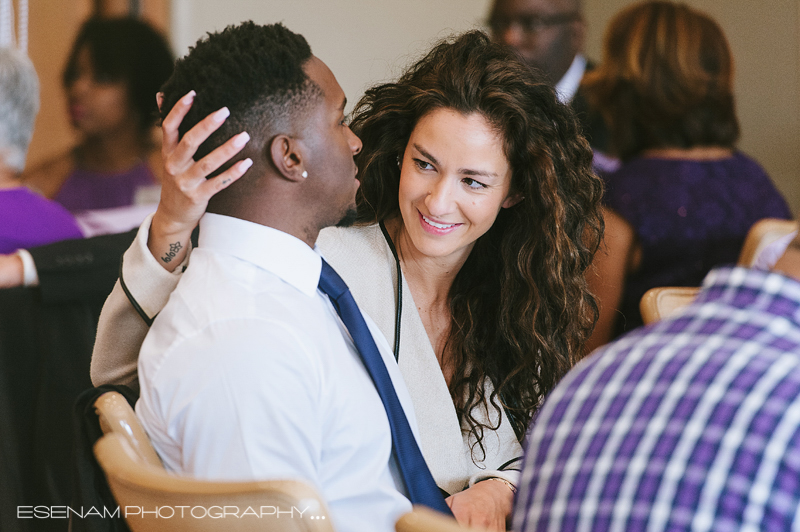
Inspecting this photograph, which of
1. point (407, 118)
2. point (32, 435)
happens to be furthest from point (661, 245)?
point (32, 435)

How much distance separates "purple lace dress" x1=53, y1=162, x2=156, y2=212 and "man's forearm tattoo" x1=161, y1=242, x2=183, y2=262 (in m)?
2.17

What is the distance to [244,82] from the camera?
101 cm

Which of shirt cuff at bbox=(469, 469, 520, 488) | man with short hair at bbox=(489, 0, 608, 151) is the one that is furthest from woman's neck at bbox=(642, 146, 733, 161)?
shirt cuff at bbox=(469, 469, 520, 488)

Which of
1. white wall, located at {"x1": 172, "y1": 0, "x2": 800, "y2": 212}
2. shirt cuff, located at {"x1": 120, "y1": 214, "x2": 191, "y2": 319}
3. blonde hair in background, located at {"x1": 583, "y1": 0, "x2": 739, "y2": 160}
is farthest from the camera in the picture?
white wall, located at {"x1": 172, "y1": 0, "x2": 800, "y2": 212}

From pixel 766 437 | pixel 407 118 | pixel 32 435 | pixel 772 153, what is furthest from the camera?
pixel 772 153

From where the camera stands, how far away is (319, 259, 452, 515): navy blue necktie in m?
1.06

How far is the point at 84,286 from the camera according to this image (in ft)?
5.58

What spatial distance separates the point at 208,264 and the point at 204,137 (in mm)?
164

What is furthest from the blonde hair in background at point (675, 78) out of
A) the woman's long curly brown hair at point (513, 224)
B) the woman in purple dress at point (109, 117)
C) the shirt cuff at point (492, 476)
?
the woman in purple dress at point (109, 117)

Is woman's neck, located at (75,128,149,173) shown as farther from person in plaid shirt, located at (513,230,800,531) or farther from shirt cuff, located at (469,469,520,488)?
person in plaid shirt, located at (513,230,800,531)

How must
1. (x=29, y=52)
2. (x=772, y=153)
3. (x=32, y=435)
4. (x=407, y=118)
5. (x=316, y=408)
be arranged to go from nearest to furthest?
(x=316, y=408), (x=407, y=118), (x=32, y=435), (x=29, y=52), (x=772, y=153)

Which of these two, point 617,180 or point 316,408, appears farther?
point 617,180

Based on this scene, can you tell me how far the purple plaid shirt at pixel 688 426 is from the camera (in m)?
0.60

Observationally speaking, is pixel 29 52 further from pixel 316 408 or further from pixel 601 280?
pixel 316 408
